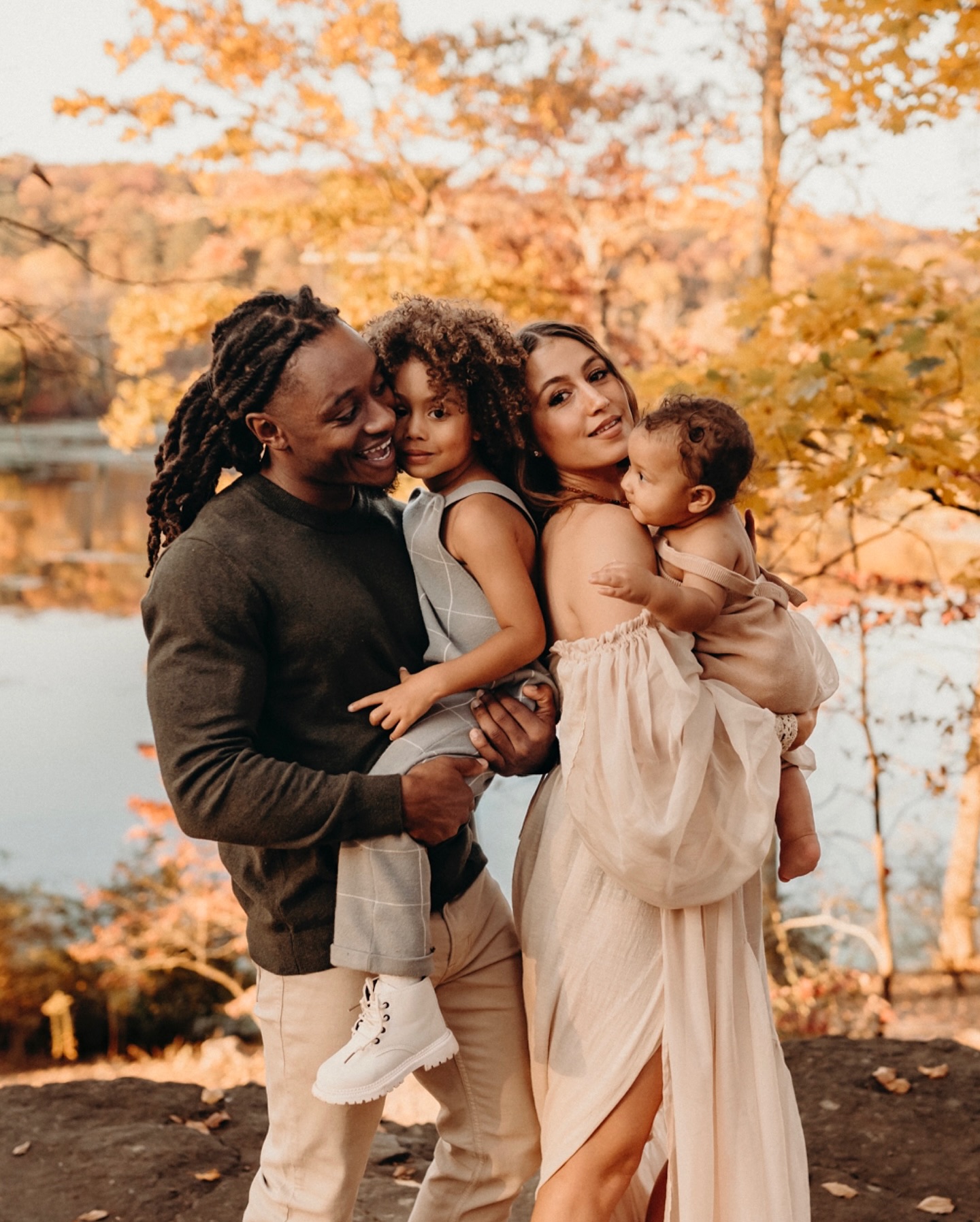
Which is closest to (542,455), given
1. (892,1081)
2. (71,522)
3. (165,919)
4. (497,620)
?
(497,620)

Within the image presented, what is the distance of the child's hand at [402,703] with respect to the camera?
5.80 feet

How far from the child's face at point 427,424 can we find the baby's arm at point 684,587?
0.34 m

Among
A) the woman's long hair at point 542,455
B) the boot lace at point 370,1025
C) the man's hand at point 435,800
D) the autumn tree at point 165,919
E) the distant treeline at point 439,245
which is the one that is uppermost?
the distant treeline at point 439,245

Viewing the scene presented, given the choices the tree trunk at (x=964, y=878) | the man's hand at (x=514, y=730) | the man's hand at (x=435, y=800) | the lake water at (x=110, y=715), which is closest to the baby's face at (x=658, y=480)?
the man's hand at (x=514, y=730)

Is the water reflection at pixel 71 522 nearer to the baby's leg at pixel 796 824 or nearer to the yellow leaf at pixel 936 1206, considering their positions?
the yellow leaf at pixel 936 1206

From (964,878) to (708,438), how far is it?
14.3 feet

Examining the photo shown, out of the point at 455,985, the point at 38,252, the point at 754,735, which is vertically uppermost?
the point at 38,252

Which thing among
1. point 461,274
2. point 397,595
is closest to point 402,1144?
point 397,595

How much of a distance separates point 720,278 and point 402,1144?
7.02m

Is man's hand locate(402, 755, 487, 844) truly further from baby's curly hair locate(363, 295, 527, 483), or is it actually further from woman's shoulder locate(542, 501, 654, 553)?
baby's curly hair locate(363, 295, 527, 483)

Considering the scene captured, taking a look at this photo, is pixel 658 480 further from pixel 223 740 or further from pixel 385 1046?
pixel 385 1046

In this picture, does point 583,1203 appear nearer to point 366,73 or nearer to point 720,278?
point 366,73

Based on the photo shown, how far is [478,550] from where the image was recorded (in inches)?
71.8

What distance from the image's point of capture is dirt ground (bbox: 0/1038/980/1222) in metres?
2.81
